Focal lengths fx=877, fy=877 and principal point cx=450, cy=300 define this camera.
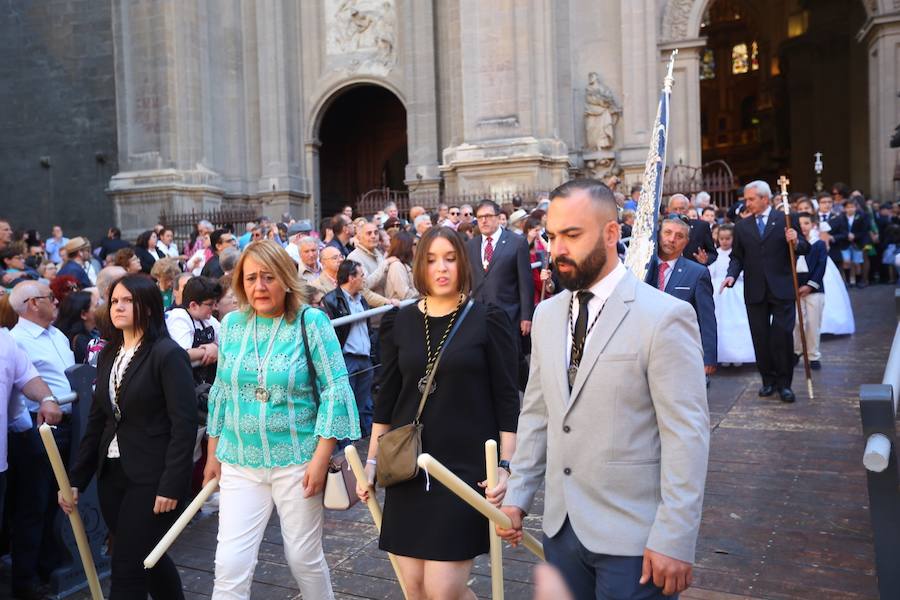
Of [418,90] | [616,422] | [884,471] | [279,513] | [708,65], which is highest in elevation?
[708,65]

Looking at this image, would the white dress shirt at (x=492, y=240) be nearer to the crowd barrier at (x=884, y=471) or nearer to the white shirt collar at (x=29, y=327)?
the white shirt collar at (x=29, y=327)

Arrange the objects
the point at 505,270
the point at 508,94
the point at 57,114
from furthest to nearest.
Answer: the point at 57,114, the point at 508,94, the point at 505,270

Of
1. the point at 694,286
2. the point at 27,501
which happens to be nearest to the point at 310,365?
the point at 27,501

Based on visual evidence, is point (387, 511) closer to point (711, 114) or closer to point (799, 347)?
point (799, 347)

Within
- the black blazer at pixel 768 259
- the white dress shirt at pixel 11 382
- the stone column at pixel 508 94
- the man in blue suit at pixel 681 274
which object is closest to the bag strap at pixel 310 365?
the white dress shirt at pixel 11 382

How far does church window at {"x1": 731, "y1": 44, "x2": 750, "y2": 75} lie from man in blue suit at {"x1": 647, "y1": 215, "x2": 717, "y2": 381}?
41.4 metres

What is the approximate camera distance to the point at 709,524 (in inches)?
219

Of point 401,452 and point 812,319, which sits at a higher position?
point 401,452

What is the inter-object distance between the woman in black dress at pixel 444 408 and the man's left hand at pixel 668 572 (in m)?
0.88

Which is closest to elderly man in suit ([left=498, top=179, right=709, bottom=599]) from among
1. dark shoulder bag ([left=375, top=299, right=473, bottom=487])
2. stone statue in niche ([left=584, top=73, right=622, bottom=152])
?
dark shoulder bag ([left=375, top=299, right=473, bottom=487])

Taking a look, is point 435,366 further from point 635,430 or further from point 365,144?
point 365,144

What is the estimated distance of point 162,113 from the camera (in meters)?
22.7

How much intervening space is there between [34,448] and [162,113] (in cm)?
1905

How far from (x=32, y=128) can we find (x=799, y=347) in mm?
25617
